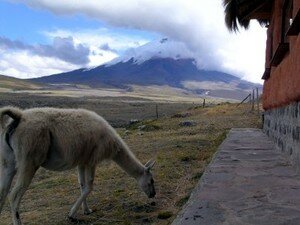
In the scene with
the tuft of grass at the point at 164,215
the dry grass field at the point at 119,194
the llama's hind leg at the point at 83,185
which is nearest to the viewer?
the tuft of grass at the point at 164,215

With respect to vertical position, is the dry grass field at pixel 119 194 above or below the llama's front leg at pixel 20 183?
below

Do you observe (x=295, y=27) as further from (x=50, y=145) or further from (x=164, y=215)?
(x=50, y=145)

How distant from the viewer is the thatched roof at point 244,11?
12586 mm

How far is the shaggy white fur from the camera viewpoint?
6188 millimetres

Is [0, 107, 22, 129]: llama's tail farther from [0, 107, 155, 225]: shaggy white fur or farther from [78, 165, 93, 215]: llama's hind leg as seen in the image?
[78, 165, 93, 215]: llama's hind leg

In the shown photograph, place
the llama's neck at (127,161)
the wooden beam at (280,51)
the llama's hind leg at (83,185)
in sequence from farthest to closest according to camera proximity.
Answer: the wooden beam at (280,51) < the llama's neck at (127,161) < the llama's hind leg at (83,185)

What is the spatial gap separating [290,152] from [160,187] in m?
2.23

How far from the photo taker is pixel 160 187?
8.16 m

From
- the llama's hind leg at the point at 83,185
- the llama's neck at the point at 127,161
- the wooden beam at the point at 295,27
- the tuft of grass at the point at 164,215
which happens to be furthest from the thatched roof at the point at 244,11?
the tuft of grass at the point at 164,215

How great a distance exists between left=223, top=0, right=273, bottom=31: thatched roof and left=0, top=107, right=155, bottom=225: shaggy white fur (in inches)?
255

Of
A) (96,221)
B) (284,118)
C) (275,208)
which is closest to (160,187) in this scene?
(96,221)

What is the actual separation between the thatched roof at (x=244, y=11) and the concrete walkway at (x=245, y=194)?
585 cm

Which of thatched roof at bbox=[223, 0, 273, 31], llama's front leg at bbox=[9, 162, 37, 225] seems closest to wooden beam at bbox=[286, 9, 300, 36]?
llama's front leg at bbox=[9, 162, 37, 225]

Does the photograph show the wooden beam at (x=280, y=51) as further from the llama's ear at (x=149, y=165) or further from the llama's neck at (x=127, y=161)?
the llama's neck at (x=127, y=161)
